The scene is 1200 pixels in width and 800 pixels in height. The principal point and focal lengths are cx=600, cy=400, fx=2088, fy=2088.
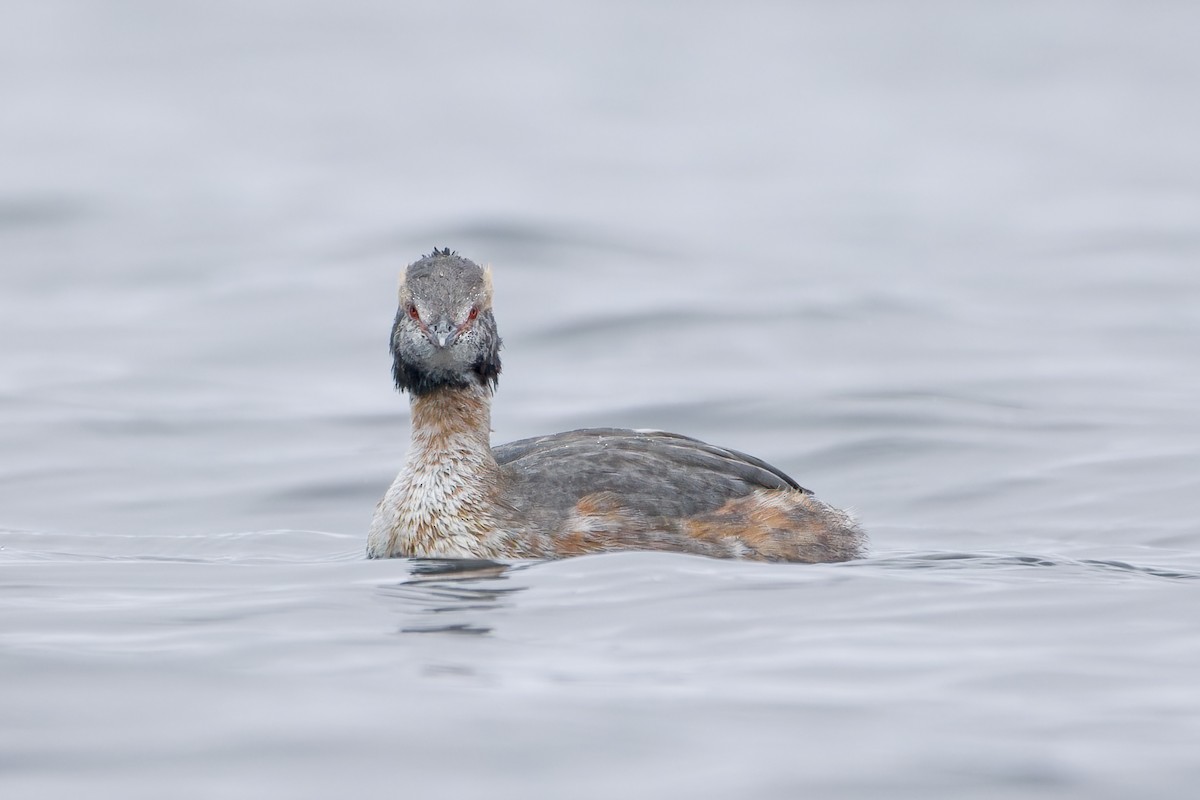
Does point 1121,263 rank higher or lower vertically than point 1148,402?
higher

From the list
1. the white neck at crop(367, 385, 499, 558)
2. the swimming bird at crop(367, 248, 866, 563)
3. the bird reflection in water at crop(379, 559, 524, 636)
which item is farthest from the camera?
the white neck at crop(367, 385, 499, 558)

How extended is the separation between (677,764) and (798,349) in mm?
13573

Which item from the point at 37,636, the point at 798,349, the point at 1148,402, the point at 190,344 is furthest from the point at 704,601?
the point at 190,344

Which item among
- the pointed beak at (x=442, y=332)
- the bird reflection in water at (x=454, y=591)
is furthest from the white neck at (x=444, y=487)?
the pointed beak at (x=442, y=332)

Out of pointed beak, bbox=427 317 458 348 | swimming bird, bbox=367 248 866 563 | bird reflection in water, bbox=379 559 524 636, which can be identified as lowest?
bird reflection in water, bbox=379 559 524 636

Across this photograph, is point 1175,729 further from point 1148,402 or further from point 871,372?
point 871,372

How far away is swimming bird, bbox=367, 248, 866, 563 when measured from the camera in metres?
10.9

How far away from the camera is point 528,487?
36.6ft

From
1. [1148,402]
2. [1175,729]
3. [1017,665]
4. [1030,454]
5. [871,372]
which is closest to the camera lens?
[1175,729]

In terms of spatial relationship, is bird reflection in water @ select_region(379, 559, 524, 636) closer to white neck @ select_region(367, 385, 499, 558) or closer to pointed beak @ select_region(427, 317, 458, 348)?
white neck @ select_region(367, 385, 499, 558)

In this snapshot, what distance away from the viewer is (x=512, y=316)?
22.8 meters

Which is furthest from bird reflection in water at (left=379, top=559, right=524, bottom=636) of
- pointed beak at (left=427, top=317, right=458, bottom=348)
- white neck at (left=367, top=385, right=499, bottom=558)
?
pointed beak at (left=427, top=317, right=458, bottom=348)

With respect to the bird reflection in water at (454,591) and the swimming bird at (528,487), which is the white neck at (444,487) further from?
the bird reflection in water at (454,591)

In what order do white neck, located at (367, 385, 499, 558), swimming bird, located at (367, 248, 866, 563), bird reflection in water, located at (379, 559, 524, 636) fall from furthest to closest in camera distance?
white neck, located at (367, 385, 499, 558)
swimming bird, located at (367, 248, 866, 563)
bird reflection in water, located at (379, 559, 524, 636)
